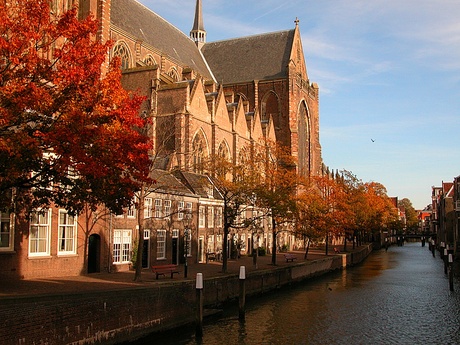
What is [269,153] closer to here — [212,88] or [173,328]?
[212,88]

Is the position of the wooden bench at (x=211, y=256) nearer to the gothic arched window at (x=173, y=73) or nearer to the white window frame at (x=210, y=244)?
the white window frame at (x=210, y=244)

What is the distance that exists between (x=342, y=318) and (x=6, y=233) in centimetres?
1593

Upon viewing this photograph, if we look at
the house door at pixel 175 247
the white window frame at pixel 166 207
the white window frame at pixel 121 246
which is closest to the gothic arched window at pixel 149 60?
the white window frame at pixel 166 207

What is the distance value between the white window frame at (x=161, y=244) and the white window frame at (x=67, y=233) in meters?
8.13

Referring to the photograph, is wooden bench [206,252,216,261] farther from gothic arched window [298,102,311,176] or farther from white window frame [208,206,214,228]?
gothic arched window [298,102,311,176]

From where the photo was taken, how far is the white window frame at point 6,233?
20.6 metres

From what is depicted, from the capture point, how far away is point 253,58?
250ft

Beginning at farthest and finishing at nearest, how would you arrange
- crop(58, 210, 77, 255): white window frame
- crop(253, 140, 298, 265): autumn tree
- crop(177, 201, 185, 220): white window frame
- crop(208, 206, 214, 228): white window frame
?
crop(208, 206, 214, 228): white window frame, crop(253, 140, 298, 265): autumn tree, crop(177, 201, 185, 220): white window frame, crop(58, 210, 77, 255): white window frame

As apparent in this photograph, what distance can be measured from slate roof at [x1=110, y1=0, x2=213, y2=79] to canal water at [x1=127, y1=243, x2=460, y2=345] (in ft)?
110

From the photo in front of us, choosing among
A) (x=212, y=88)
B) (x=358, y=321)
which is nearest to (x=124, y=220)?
(x=358, y=321)

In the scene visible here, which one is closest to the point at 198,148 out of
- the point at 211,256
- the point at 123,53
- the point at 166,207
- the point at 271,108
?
the point at 211,256

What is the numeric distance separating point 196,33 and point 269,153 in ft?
167

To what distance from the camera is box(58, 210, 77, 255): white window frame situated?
23984 mm

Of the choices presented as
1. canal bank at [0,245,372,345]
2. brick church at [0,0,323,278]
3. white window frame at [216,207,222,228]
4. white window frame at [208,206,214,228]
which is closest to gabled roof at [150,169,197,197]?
brick church at [0,0,323,278]
